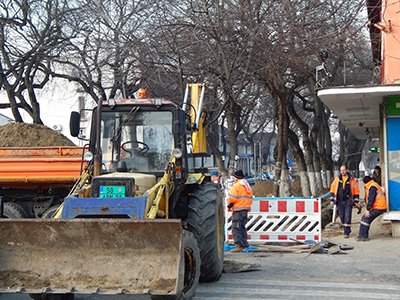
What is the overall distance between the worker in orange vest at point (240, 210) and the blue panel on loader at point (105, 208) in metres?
4.94

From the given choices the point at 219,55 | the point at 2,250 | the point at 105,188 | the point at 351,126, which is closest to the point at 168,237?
the point at 105,188

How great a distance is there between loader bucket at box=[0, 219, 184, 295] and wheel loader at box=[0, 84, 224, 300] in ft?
0.04

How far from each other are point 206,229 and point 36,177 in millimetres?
6031

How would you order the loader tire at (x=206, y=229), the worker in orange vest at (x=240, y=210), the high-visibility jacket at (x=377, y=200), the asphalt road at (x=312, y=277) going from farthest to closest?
1. the high-visibility jacket at (x=377, y=200)
2. the worker in orange vest at (x=240, y=210)
3. the loader tire at (x=206, y=229)
4. the asphalt road at (x=312, y=277)

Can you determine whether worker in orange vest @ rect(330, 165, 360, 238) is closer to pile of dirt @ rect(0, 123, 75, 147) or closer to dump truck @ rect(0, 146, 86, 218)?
dump truck @ rect(0, 146, 86, 218)

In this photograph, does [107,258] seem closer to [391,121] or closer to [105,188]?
[105,188]

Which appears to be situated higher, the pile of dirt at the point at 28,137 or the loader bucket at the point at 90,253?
the pile of dirt at the point at 28,137

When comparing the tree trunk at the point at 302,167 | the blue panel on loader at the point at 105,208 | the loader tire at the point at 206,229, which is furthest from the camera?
the tree trunk at the point at 302,167

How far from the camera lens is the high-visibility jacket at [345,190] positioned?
13141 mm

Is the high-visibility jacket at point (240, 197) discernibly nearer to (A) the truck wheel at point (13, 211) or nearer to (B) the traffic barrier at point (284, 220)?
(B) the traffic barrier at point (284, 220)

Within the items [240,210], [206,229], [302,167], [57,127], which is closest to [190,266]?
[206,229]

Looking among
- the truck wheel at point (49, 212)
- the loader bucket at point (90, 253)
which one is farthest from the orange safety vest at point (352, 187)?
the loader bucket at point (90, 253)

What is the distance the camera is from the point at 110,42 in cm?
1686

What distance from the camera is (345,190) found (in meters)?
13.1
